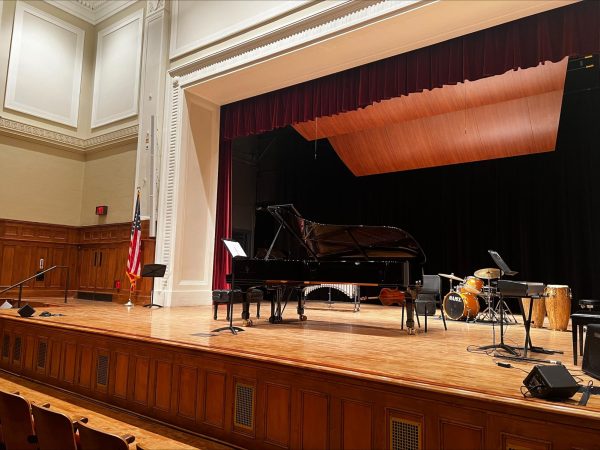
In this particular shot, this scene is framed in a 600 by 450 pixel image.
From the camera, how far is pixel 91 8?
31.3 ft

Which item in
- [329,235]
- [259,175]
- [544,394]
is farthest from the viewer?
→ [259,175]

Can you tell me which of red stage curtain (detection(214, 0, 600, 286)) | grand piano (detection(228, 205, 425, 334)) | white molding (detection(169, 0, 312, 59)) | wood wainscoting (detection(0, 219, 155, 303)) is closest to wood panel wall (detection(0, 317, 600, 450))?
grand piano (detection(228, 205, 425, 334))

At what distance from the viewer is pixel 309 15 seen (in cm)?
588

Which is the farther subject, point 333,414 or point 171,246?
point 171,246

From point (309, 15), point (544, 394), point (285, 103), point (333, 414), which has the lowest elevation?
point (333, 414)

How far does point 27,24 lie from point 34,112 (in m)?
1.65

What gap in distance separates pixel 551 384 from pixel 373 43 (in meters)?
4.77

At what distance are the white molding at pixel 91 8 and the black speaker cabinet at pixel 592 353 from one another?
9248mm

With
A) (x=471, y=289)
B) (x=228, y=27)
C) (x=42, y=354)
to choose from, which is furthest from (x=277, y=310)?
(x=228, y=27)

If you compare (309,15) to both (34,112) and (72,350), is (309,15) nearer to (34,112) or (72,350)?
(72,350)

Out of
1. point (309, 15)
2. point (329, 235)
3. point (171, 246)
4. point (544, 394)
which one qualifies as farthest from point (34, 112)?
point (544, 394)

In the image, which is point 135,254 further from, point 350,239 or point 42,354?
point 350,239

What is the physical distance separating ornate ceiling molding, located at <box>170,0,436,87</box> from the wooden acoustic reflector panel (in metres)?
2.52

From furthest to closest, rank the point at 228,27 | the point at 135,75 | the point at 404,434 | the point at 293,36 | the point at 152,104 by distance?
the point at 135,75 < the point at 152,104 < the point at 228,27 < the point at 293,36 < the point at 404,434
